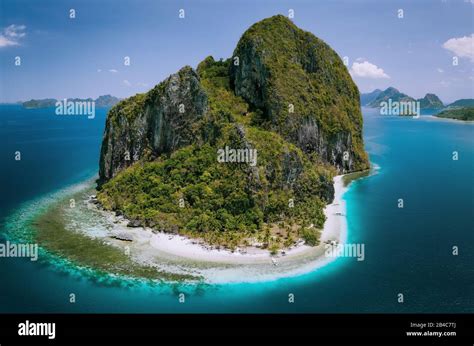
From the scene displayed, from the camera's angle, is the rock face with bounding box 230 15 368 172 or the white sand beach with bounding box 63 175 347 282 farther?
the rock face with bounding box 230 15 368 172

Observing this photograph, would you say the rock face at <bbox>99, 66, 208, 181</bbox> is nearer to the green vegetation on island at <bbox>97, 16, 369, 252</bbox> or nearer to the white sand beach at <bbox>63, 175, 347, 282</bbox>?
the green vegetation on island at <bbox>97, 16, 369, 252</bbox>

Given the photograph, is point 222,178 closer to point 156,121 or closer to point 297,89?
point 156,121

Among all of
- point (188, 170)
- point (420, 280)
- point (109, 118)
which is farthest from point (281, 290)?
point (109, 118)

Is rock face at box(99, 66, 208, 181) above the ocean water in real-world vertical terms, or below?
above

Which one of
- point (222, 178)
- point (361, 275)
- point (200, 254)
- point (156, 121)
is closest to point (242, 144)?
point (222, 178)

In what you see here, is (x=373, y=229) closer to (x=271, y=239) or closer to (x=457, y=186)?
(x=271, y=239)

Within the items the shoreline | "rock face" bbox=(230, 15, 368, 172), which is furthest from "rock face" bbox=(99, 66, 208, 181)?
"rock face" bbox=(230, 15, 368, 172)
